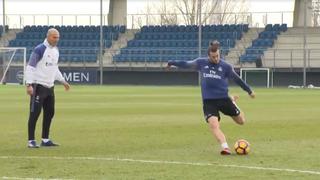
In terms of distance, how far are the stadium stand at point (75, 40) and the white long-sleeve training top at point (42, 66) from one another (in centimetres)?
4898

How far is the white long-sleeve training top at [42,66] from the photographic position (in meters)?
12.8

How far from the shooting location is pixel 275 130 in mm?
16641

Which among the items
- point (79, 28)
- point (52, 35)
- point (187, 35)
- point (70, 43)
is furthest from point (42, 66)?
point (79, 28)

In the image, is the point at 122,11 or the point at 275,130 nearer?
the point at 275,130

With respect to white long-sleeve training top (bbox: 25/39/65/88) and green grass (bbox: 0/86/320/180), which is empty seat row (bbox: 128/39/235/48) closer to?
green grass (bbox: 0/86/320/180)

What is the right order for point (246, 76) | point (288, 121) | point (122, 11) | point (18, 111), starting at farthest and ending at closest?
1. point (122, 11)
2. point (246, 76)
3. point (18, 111)
4. point (288, 121)

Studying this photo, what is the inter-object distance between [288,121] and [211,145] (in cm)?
673

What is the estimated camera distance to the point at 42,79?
42.3ft

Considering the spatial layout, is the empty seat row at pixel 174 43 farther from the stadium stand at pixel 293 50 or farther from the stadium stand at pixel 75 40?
the stadium stand at pixel 293 50

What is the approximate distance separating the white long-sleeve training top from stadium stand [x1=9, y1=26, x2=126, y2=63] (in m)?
49.0

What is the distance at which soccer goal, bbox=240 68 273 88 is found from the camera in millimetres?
56594

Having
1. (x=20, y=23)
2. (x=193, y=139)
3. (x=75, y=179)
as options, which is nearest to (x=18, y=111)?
(x=193, y=139)

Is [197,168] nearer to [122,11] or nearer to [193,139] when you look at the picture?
[193,139]

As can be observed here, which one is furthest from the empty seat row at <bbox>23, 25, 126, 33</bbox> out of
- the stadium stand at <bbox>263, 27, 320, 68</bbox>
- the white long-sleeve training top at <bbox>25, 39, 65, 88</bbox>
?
the white long-sleeve training top at <bbox>25, 39, 65, 88</bbox>
